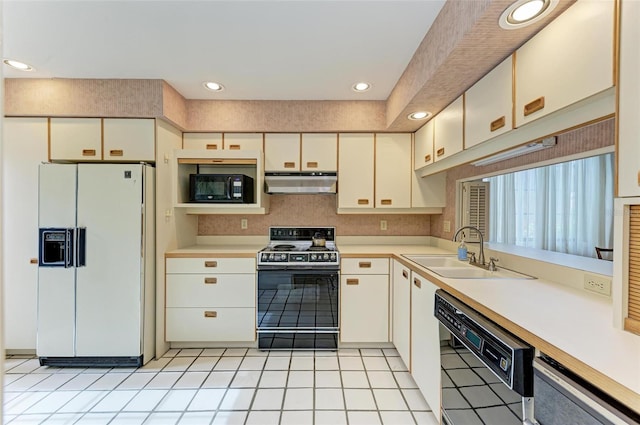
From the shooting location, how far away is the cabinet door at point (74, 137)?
2.46 meters

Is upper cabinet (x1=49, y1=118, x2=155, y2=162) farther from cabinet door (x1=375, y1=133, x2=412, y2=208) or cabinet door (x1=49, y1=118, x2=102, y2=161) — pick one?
cabinet door (x1=375, y1=133, x2=412, y2=208)

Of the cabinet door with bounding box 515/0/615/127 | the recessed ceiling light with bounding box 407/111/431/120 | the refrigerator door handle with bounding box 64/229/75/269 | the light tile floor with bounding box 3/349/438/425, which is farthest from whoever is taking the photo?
the recessed ceiling light with bounding box 407/111/431/120

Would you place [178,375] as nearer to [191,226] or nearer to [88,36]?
[191,226]

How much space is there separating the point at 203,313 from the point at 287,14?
95.0 inches

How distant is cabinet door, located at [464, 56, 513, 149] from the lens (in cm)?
147

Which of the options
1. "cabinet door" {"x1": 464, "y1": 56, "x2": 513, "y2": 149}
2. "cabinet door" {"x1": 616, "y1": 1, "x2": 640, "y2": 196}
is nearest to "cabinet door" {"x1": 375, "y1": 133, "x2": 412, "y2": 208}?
"cabinet door" {"x1": 464, "y1": 56, "x2": 513, "y2": 149}

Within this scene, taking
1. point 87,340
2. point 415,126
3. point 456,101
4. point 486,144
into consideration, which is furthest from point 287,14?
point 87,340

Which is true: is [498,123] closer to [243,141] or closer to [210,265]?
[243,141]

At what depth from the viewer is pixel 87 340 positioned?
7.60 feet

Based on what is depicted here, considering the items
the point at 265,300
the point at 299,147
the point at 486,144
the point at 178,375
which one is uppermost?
the point at 299,147

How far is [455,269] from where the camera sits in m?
2.05

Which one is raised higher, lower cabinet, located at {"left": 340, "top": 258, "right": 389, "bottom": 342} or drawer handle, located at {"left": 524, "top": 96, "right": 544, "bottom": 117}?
drawer handle, located at {"left": 524, "top": 96, "right": 544, "bottom": 117}

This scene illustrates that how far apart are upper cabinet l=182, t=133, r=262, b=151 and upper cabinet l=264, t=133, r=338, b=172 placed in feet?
0.40

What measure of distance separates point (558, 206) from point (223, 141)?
9.03 feet
